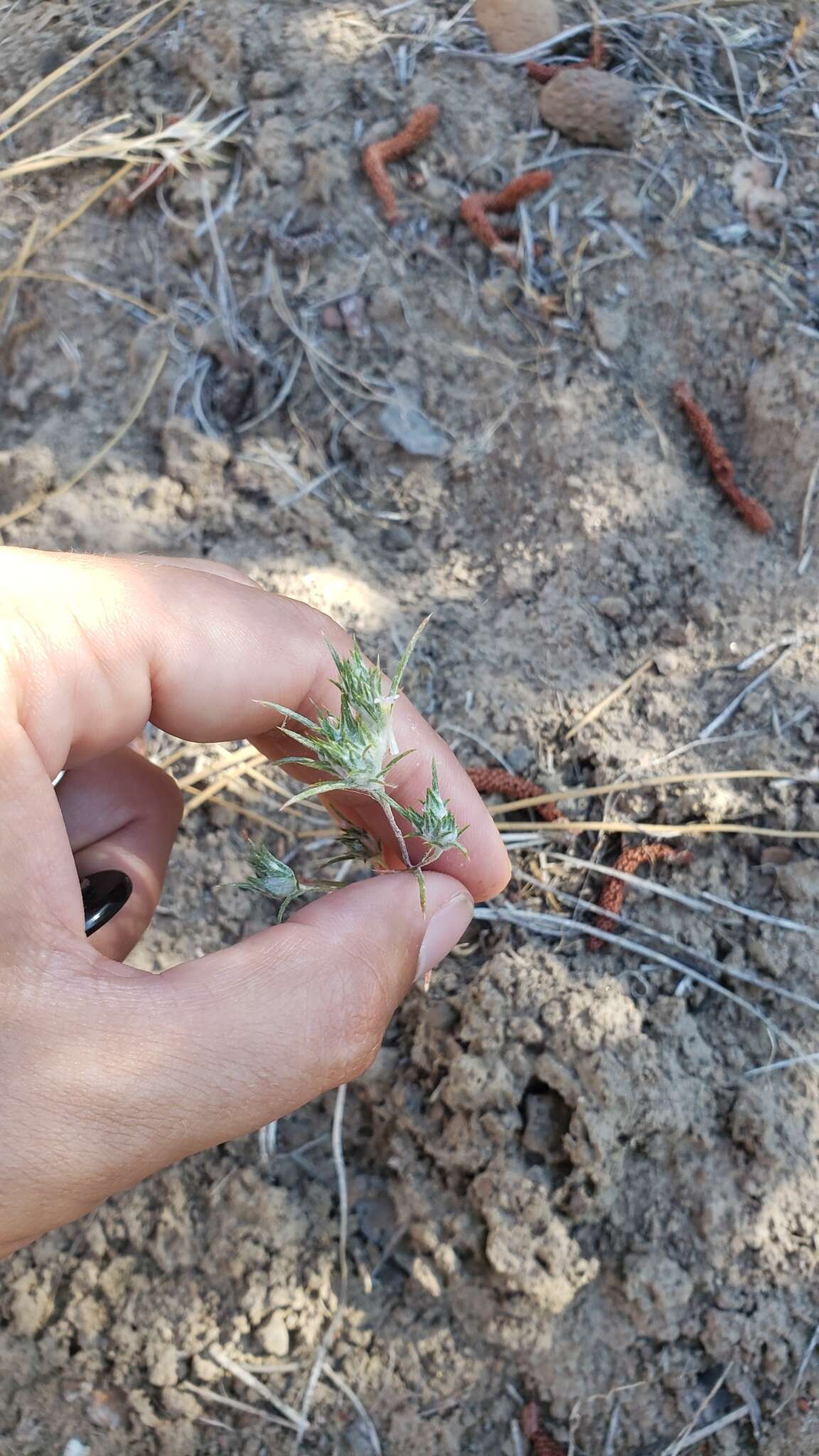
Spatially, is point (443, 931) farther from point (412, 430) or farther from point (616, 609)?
point (412, 430)

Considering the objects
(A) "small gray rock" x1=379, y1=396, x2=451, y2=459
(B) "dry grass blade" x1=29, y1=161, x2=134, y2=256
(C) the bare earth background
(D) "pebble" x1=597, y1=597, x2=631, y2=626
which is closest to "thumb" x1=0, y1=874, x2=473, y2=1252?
(C) the bare earth background

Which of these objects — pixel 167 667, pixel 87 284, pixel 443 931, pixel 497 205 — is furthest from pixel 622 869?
pixel 87 284

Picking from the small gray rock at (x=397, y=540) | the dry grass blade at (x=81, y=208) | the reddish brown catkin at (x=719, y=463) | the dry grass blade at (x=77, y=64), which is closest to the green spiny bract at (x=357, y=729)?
the small gray rock at (x=397, y=540)

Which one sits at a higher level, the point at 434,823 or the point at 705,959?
the point at 434,823

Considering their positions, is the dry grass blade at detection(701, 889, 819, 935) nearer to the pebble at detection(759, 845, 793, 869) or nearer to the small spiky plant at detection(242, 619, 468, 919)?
the pebble at detection(759, 845, 793, 869)

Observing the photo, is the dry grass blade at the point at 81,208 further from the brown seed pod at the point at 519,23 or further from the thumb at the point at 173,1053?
the thumb at the point at 173,1053

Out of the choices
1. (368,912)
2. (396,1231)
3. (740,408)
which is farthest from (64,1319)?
(740,408)
